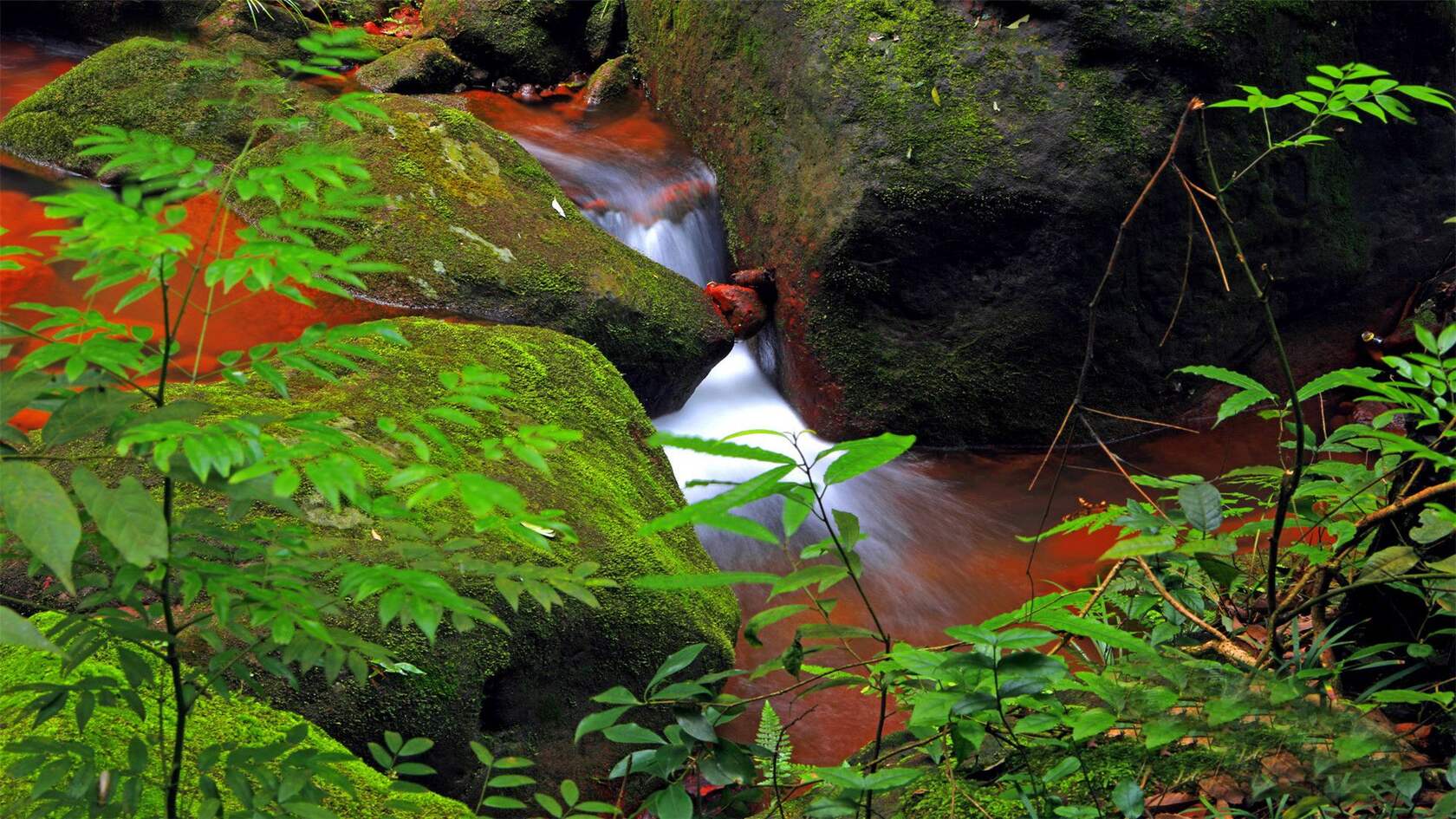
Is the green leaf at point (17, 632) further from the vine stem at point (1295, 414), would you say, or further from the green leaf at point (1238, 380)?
the green leaf at point (1238, 380)

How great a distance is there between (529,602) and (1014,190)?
12.2 feet

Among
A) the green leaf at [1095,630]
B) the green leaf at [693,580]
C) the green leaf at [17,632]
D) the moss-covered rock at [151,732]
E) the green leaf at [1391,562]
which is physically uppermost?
the green leaf at [17,632]

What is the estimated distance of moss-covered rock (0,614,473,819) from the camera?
5.72 ft

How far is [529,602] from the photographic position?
2.83 meters

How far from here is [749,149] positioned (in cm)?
634

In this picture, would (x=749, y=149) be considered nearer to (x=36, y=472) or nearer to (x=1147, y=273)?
(x=1147, y=273)

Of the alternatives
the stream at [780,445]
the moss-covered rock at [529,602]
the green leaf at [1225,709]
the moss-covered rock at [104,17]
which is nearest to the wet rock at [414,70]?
the stream at [780,445]

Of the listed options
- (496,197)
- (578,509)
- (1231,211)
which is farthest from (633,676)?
(1231,211)

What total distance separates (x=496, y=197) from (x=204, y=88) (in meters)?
1.72

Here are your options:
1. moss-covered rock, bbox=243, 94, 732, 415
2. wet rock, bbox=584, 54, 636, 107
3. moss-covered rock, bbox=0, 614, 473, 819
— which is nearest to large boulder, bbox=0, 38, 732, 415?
moss-covered rock, bbox=243, 94, 732, 415

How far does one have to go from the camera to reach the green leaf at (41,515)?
109cm

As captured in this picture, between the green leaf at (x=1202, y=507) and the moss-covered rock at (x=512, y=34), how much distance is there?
7.54 m

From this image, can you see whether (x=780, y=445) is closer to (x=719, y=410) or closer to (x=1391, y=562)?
(x=719, y=410)

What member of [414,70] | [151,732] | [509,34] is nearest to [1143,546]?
[151,732]
